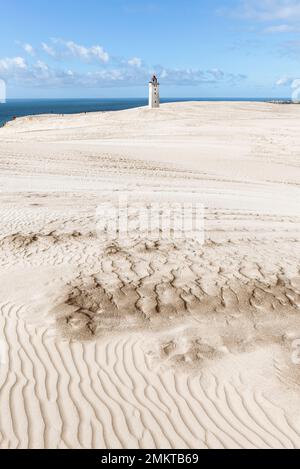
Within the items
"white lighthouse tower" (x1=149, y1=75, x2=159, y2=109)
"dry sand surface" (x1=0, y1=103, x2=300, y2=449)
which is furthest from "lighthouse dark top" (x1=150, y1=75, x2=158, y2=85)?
"dry sand surface" (x1=0, y1=103, x2=300, y2=449)

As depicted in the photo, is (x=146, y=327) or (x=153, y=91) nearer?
(x=146, y=327)

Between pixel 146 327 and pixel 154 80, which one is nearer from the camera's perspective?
pixel 146 327

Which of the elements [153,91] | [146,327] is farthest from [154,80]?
[146,327]

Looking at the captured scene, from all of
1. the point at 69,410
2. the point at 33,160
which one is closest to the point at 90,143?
the point at 33,160

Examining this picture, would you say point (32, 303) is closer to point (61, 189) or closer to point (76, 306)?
point (76, 306)

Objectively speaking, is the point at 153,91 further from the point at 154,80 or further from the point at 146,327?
the point at 146,327

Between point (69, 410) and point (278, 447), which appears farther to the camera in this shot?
point (69, 410)

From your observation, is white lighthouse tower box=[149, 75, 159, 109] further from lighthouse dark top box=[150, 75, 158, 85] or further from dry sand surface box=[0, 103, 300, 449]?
dry sand surface box=[0, 103, 300, 449]

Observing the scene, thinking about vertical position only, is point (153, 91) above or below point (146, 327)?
above
